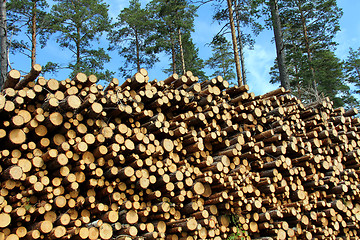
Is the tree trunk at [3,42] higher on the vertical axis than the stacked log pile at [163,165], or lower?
higher

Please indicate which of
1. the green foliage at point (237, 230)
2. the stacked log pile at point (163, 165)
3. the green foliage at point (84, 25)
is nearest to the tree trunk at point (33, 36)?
the green foliage at point (84, 25)

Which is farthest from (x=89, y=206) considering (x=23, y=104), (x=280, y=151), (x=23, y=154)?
(x=280, y=151)

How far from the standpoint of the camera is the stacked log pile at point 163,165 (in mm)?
3777

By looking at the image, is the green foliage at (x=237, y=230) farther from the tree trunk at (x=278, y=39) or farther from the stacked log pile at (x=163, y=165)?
the tree trunk at (x=278, y=39)

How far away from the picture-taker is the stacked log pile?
149 inches

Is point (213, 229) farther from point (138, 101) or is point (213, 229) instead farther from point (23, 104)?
point (23, 104)

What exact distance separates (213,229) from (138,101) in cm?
222

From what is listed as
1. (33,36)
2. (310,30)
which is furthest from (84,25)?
(310,30)

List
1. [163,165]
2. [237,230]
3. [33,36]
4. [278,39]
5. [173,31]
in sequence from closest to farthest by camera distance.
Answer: [163,165] < [237,230] < [278,39] < [33,36] < [173,31]

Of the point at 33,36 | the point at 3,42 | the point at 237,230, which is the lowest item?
the point at 237,230

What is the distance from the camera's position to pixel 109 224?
388 centimetres

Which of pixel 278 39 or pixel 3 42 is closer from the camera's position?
pixel 3 42

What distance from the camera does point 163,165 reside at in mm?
4578

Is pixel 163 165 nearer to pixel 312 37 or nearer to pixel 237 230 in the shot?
pixel 237 230
